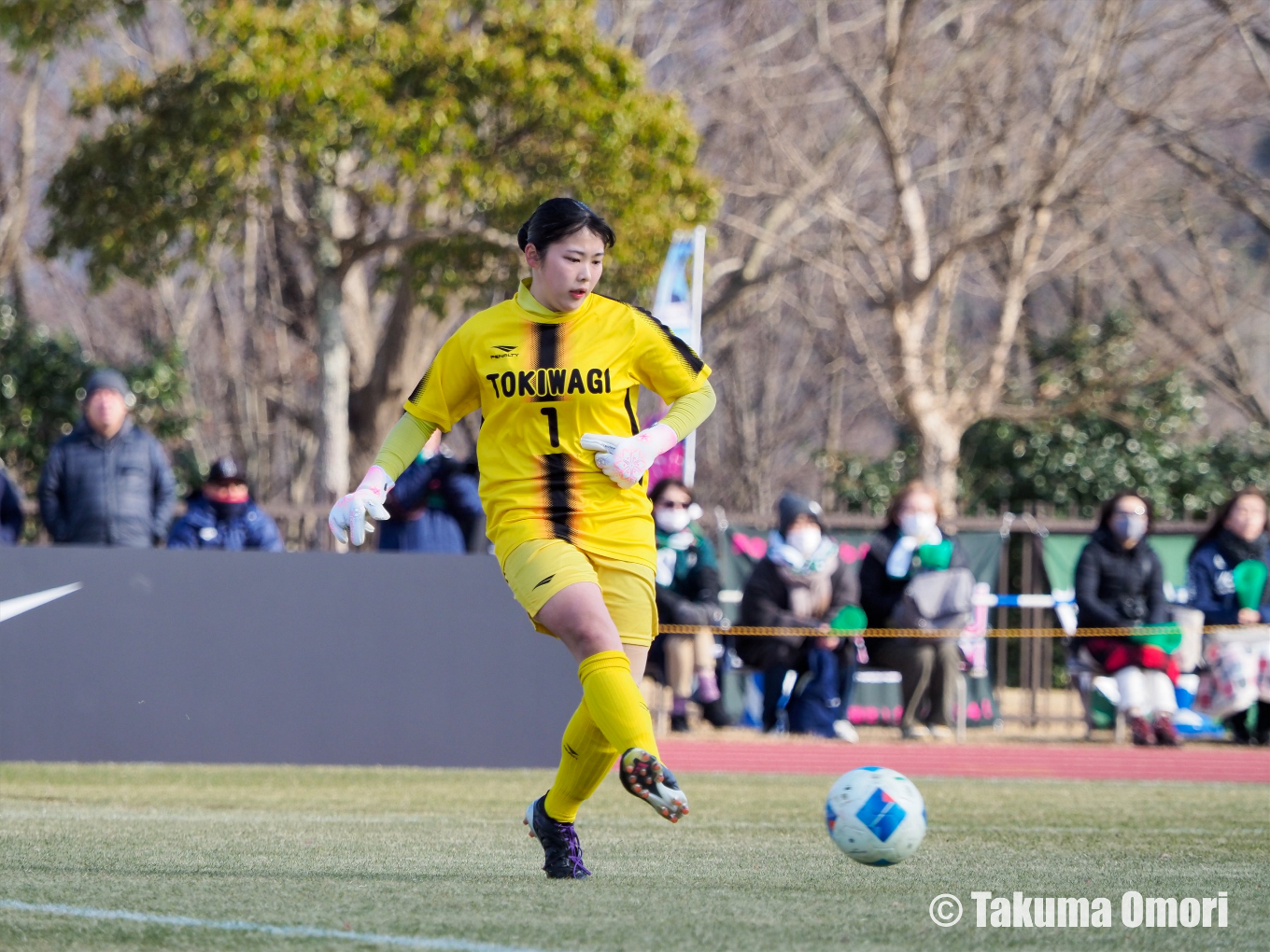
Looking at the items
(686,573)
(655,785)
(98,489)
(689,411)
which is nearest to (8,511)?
(98,489)

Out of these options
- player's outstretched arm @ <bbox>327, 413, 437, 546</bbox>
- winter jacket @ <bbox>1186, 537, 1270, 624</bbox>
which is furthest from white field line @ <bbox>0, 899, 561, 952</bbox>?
winter jacket @ <bbox>1186, 537, 1270, 624</bbox>

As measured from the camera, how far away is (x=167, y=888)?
442cm

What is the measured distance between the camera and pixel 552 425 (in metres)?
4.90

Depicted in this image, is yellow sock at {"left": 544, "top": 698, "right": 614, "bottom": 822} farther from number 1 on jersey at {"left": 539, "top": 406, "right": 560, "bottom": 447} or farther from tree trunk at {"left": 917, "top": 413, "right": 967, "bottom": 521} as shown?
tree trunk at {"left": 917, "top": 413, "right": 967, "bottom": 521}

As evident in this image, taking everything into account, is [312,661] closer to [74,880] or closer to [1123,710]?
[74,880]

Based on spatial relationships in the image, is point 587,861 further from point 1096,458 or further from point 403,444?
point 1096,458

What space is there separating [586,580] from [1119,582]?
8488mm

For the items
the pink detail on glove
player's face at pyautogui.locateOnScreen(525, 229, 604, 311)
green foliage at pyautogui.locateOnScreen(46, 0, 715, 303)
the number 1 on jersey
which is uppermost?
green foliage at pyautogui.locateOnScreen(46, 0, 715, 303)

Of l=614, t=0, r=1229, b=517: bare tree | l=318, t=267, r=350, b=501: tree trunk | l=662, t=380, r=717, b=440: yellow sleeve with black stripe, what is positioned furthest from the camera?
l=614, t=0, r=1229, b=517: bare tree

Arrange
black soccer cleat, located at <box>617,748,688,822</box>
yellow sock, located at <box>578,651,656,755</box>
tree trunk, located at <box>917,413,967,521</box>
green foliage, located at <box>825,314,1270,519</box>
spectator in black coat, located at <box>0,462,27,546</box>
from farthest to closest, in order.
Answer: green foliage, located at <box>825,314,1270,519</box>
tree trunk, located at <box>917,413,967,521</box>
spectator in black coat, located at <box>0,462,27,546</box>
yellow sock, located at <box>578,651,656,755</box>
black soccer cleat, located at <box>617,748,688,822</box>

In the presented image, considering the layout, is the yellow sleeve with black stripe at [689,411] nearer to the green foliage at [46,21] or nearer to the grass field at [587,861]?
the grass field at [587,861]

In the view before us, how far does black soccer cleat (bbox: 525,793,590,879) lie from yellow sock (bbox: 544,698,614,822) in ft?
0.09

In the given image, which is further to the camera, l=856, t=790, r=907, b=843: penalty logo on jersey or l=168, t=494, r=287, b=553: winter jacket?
l=168, t=494, r=287, b=553: winter jacket

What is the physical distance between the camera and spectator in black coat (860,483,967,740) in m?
12.3
